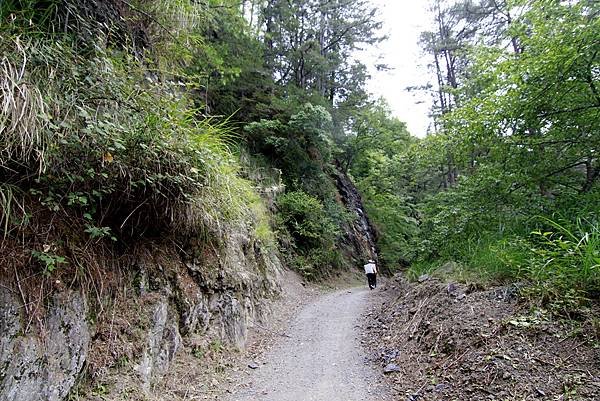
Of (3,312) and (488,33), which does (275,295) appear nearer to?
(3,312)

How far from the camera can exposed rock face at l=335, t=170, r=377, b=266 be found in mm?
16906

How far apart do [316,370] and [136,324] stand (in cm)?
237

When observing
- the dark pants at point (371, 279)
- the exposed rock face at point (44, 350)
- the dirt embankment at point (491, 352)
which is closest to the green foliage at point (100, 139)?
the exposed rock face at point (44, 350)

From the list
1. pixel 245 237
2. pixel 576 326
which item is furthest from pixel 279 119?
pixel 576 326

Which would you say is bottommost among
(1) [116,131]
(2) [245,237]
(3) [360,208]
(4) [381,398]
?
(4) [381,398]

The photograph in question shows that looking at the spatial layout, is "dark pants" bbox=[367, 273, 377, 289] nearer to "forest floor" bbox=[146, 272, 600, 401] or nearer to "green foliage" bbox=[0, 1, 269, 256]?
"forest floor" bbox=[146, 272, 600, 401]

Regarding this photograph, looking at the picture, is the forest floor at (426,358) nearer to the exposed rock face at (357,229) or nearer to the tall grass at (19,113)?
the tall grass at (19,113)

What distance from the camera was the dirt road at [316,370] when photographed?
352 centimetres

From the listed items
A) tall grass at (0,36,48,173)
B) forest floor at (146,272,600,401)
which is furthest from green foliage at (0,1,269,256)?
forest floor at (146,272,600,401)

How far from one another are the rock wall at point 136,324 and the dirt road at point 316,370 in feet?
2.53

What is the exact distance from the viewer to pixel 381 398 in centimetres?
337

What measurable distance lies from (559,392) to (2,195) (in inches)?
176

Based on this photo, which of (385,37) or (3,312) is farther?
(385,37)

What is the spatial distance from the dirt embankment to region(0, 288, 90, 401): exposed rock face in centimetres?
309
